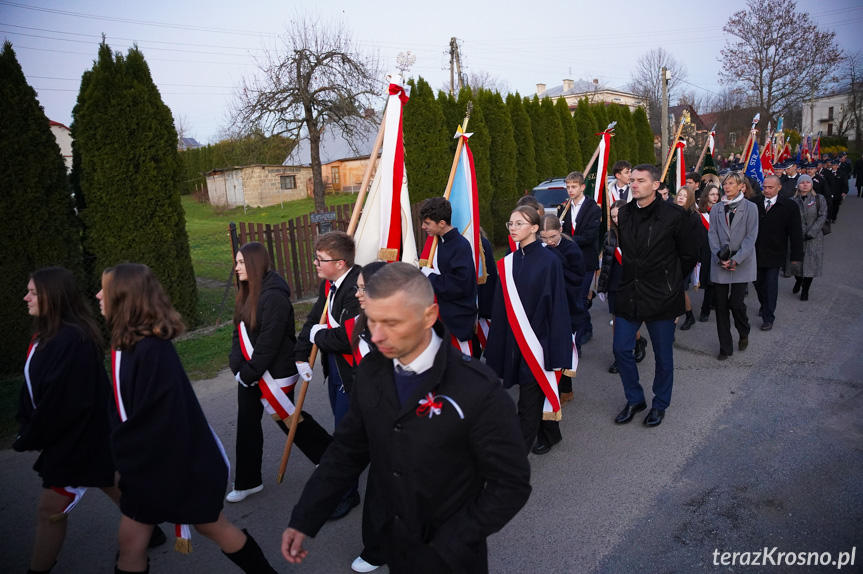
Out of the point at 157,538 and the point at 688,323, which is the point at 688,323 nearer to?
the point at 688,323

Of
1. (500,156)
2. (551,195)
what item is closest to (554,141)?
(500,156)

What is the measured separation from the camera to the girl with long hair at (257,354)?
12.3 ft

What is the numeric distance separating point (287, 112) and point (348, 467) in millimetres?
19537

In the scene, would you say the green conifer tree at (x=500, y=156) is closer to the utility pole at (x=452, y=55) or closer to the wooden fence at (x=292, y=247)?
the wooden fence at (x=292, y=247)

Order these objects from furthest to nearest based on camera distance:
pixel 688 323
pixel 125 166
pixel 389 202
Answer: pixel 125 166, pixel 688 323, pixel 389 202

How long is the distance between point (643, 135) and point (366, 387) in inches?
1033

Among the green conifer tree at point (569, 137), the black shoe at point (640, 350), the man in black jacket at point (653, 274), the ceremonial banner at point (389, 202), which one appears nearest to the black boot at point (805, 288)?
the black shoe at point (640, 350)

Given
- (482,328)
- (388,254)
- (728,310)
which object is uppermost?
(388,254)

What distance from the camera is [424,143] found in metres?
13.9

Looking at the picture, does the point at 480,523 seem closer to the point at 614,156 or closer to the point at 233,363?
the point at 233,363

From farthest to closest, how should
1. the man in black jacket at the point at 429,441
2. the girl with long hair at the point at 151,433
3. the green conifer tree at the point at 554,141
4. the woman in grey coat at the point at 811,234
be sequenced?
the green conifer tree at the point at 554,141
the woman in grey coat at the point at 811,234
the girl with long hair at the point at 151,433
the man in black jacket at the point at 429,441

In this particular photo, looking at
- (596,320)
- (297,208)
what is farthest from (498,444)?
(297,208)

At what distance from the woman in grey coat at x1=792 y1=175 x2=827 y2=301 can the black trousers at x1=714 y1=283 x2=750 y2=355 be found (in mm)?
2795

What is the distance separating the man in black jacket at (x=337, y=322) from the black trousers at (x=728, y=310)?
4.65 metres
